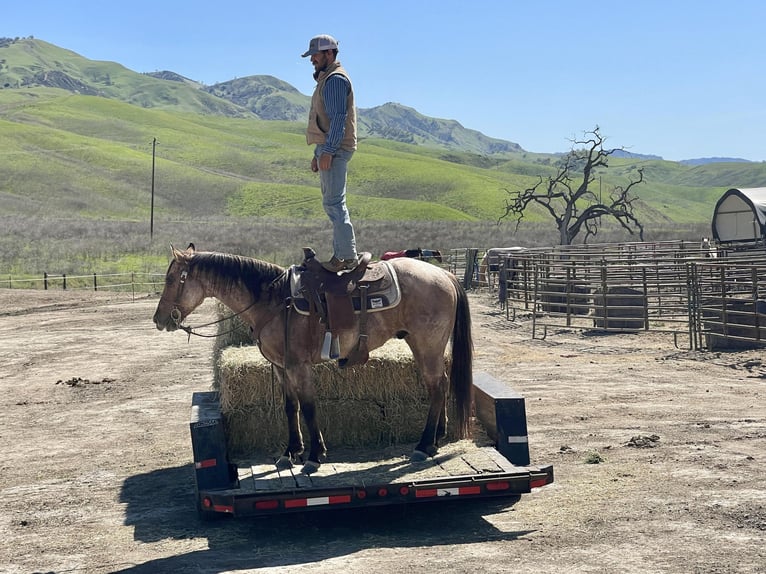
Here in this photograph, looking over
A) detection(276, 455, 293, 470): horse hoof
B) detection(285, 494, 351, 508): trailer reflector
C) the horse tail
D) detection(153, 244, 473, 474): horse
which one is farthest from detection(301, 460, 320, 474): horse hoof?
the horse tail

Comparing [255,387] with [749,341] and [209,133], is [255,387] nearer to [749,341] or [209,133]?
[749,341]

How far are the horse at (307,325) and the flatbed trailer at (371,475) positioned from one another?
219 mm

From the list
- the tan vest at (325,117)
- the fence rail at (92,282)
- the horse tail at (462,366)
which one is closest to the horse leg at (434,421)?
the horse tail at (462,366)

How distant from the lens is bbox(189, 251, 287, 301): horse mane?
686 centimetres

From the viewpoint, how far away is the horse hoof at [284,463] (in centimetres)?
664

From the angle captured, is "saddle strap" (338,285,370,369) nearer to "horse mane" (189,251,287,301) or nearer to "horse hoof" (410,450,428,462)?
"horse mane" (189,251,287,301)

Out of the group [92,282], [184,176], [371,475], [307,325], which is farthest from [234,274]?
[184,176]

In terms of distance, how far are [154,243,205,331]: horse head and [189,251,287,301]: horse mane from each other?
8 centimetres

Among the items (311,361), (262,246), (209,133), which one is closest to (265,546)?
(311,361)

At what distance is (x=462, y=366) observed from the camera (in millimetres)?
7160

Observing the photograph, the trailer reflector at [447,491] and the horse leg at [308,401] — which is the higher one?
the horse leg at [308,401]

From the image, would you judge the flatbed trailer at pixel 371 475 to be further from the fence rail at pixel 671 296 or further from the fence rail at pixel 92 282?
the fence rail at pixel 92 282

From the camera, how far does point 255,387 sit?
23.7 feet

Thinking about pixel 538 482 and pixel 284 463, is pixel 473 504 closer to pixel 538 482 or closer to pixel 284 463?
pixel 538 482
